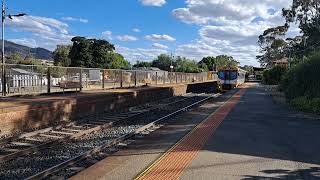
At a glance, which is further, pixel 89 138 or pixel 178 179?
pixel 89 138

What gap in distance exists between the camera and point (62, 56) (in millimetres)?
120562

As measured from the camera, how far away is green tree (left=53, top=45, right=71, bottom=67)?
113 metres

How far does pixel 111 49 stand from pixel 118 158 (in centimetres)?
10702

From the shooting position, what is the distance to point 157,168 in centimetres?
948

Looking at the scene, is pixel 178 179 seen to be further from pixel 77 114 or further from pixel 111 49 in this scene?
pixel 111 49

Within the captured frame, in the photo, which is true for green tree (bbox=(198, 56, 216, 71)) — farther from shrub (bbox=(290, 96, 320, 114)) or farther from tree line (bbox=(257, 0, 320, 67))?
shrub (bbox=(290, 96, 320, 114))

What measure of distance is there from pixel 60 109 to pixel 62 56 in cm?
10461

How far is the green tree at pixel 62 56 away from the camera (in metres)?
113

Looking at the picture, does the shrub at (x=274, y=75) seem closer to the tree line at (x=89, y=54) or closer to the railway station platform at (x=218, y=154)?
the tree line at (x=89, y=54)

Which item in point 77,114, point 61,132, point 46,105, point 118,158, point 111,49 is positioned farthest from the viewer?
point 111,49

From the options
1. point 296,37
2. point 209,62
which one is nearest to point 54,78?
point 296,37

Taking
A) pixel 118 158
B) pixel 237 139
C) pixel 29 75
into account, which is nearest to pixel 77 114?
pixel 29 75

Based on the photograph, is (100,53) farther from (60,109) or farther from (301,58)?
(60,109)

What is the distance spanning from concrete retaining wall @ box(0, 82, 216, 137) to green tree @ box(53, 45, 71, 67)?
86.0m
